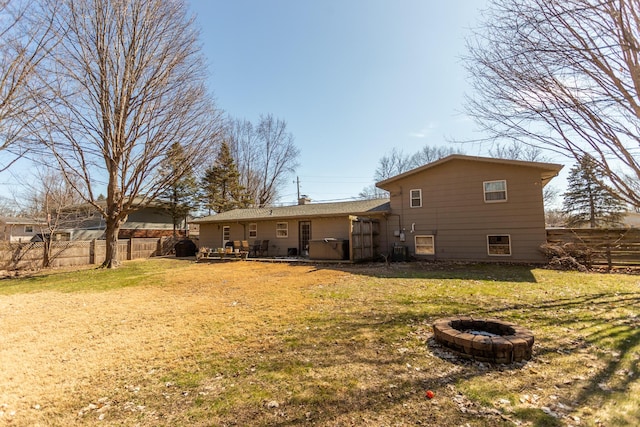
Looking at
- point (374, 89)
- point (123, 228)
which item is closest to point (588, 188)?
point (374, 89)

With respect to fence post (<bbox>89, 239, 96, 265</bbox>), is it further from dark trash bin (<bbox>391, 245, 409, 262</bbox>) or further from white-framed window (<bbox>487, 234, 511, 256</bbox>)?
white-framed window (<bbox>487, 234, 511, 256</bbox>)

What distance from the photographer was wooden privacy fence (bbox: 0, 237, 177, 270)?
12.8 meters

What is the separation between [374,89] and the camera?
13.8 m

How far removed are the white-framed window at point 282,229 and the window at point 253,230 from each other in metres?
1.67

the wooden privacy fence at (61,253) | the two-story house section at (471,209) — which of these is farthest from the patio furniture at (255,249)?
the wooden privacy fence at (61,253)

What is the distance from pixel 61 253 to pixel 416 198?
17420mm

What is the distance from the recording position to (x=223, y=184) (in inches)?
1190

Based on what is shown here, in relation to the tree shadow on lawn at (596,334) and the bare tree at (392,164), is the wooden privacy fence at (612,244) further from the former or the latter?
the bare tree at (392,164)

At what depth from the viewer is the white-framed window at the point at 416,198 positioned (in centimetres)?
1407

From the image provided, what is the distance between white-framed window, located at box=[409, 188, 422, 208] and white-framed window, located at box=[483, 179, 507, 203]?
269 cm

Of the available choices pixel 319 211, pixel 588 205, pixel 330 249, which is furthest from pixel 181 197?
pixel 588 205

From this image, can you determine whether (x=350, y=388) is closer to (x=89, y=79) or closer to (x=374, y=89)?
(x=374, y=89)

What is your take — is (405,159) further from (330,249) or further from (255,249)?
(330,249)

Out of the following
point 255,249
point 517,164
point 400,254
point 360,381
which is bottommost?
point 360,381
